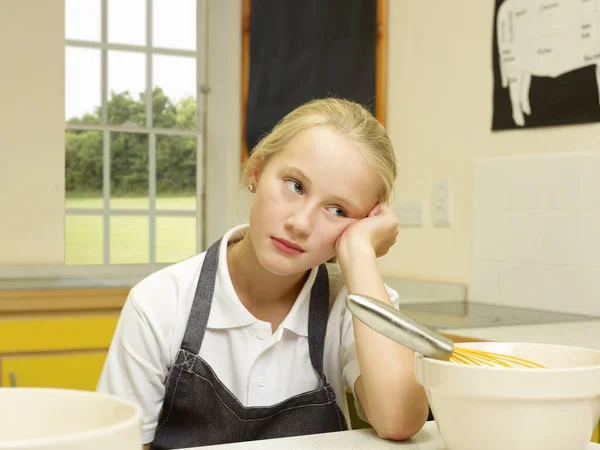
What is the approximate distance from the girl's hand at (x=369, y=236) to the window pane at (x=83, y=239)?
7.11 ft

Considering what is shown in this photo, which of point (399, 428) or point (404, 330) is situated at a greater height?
point (404, 330)

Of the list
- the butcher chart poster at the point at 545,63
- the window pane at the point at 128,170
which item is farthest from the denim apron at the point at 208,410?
the window pane at the point at 128,170

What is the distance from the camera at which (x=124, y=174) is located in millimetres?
3230

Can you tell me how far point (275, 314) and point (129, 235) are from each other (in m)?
2.19

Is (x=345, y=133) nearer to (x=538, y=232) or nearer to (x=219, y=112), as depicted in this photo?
(x=538, y=232)

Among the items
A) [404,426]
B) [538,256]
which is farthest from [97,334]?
[404,426]

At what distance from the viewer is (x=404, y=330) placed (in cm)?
60

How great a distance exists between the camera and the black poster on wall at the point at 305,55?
279 centimetres

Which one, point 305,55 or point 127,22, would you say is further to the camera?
point 127,22

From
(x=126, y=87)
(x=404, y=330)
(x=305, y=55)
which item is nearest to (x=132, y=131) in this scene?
(x=126, y=87)

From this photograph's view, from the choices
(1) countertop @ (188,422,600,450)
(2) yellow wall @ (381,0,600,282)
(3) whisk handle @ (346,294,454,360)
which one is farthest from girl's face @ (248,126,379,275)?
(2) yellow wall @ (381,0,600,282)

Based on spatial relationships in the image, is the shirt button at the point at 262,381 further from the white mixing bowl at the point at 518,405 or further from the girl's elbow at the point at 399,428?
the white mixing bowl at the point at 518,405

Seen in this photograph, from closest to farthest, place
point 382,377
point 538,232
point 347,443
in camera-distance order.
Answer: point 347,443 < point 382,377 < point 538,232

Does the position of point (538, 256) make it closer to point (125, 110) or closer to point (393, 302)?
point (393, 302)
